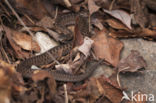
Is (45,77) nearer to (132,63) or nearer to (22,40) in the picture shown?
(132,63)

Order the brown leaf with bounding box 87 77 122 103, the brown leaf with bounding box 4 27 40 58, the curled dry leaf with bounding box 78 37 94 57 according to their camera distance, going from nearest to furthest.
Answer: the brown leaf with bounding box 87 77 122 103, the curled dry leaf with bounding box 78 37 94 57, the brown leaf with bounding box 4 27 40 58

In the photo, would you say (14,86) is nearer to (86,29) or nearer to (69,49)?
(69,49)

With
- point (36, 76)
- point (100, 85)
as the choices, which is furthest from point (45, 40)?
point (36, 76)

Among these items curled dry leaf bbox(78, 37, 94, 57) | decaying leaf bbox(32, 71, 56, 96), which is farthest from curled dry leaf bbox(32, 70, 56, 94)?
curled dry leaf bbox(78, 37, 94, 57)

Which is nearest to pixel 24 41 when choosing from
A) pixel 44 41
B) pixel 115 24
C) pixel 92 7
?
pixel 44 41

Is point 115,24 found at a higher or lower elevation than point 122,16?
lower

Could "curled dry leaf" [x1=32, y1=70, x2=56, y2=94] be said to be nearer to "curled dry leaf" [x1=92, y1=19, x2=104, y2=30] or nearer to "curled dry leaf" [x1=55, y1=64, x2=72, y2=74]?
"curled dry leaf" [x1=55, y1=64, x2=72, y2=74]
